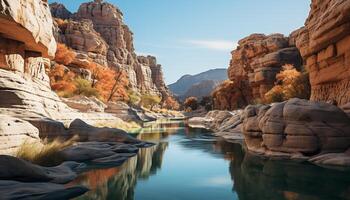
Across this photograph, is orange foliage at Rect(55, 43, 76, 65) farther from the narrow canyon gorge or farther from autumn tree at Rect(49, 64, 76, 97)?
the narrow canyon gorge

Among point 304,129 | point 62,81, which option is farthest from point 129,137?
point 62,81

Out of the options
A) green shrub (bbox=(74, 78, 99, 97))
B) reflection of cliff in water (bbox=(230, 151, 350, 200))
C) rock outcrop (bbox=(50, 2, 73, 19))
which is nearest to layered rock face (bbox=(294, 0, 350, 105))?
reflection of cliff in water (bbox=(230, 151, 350, 200))

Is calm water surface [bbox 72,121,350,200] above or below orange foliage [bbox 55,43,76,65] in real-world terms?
below

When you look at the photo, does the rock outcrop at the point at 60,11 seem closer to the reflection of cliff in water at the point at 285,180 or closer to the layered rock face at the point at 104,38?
the layered rock face at the point at 104,38

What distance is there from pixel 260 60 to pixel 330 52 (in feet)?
115

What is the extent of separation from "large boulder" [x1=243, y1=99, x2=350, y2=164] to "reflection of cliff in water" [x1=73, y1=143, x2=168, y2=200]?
6334mm

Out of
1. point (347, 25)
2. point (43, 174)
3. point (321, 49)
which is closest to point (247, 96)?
point (321, 49)

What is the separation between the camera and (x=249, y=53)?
2443 inches

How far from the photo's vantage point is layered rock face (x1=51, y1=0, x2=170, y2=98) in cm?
6775

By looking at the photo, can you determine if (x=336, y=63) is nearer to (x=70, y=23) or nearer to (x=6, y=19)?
(x=6, y=19)

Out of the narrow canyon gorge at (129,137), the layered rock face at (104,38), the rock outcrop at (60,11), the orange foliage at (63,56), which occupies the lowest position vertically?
the narrow canyon gorge at (129,137)

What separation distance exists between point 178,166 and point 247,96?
180ft

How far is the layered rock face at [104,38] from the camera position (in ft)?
222

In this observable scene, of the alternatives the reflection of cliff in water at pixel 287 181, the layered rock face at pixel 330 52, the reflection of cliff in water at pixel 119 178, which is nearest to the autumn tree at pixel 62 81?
the reflection of cliff in water at pixel 119 178
